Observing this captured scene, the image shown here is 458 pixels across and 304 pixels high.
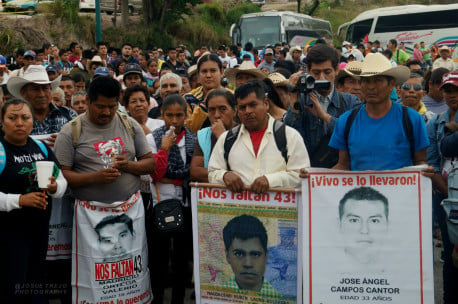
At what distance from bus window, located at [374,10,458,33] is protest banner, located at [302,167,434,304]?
2971cm

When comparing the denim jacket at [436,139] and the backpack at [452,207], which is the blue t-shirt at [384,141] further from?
the denim jacket at [436,139]

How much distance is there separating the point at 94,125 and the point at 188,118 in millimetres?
1276

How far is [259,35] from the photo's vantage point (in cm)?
2633

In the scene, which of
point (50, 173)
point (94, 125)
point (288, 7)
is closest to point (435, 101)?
point (94, 125)

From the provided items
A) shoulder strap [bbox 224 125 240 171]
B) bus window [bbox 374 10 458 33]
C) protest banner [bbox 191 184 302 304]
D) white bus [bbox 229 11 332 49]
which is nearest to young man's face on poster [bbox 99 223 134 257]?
protest banner [bbox 191 184 302 304]

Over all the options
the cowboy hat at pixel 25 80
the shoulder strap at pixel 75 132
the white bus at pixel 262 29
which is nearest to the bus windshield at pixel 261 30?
the white bus at pixel 262 29

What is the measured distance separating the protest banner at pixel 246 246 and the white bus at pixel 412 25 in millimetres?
27843

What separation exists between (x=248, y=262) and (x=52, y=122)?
2390 mm

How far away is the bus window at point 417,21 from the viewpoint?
30.8 meters

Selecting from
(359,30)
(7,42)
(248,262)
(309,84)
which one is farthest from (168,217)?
(359,30)

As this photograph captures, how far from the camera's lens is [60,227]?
503 cm

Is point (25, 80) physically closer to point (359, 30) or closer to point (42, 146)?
point (42, 146)

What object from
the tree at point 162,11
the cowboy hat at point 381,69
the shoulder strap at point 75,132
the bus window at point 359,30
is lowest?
the shoulder strap at point 75,132

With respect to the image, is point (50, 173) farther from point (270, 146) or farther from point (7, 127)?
point (270, 146)
